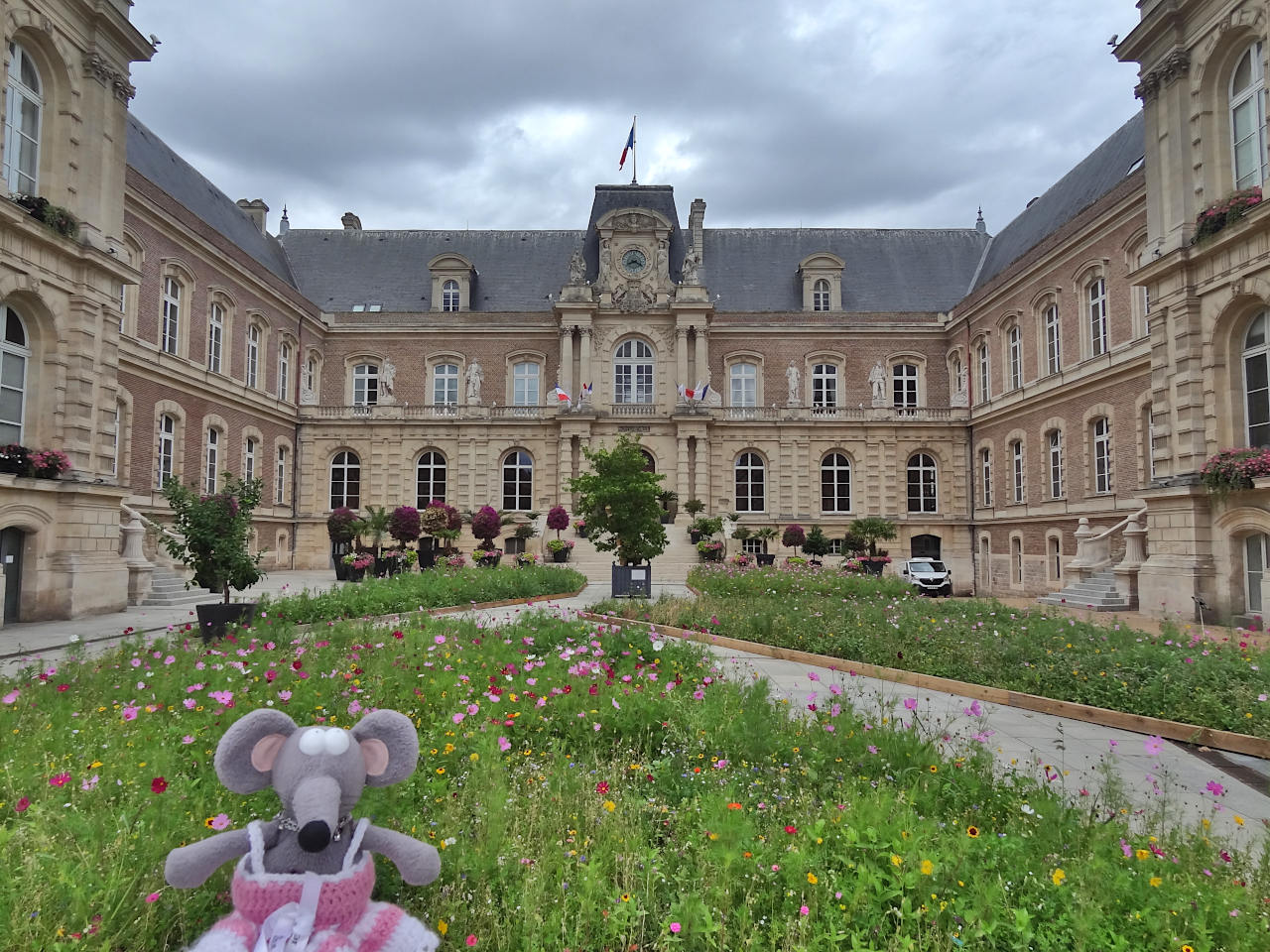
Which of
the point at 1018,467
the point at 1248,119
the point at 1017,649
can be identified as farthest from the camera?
the point at 1018,467

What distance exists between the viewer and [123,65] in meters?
15.6

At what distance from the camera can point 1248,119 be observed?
14.4m

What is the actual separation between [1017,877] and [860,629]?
23.6 feet

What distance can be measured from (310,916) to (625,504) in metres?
14.8

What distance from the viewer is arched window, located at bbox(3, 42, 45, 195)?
43.6 ft

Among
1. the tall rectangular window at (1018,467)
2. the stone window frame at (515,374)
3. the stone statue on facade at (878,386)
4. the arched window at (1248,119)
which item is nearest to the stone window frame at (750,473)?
the stone statue on facade at (878,386)

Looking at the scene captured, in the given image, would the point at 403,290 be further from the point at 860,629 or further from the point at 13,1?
the point at 860,629

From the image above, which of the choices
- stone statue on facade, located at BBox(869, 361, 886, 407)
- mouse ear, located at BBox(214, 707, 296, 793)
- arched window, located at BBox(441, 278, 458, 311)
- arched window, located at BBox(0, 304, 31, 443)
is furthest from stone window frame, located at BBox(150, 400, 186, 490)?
stone statue on facade, located at BBox(869, 361, 886, 407)

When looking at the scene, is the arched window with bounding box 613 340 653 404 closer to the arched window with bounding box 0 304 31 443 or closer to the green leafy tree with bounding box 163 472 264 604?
the arched window with bounding box 0 304 31 443

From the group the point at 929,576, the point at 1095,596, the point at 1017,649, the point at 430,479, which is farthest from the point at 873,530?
the point at 430,479

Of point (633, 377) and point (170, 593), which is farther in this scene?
point (633, 377)

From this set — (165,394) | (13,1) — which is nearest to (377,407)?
(165,394)

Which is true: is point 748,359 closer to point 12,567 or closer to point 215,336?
point 215,336

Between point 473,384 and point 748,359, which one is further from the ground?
point 748,359
